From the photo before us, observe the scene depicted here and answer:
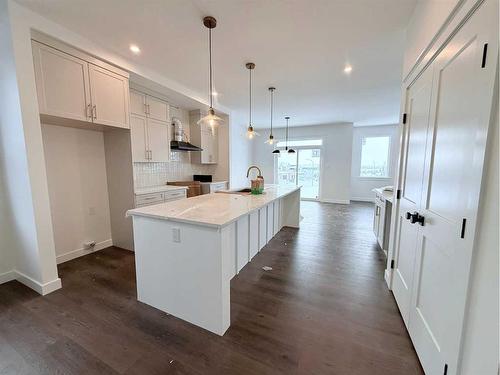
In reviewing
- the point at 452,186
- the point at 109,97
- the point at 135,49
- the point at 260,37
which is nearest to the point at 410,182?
the point at 452,186

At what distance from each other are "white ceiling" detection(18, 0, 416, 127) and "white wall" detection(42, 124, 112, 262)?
4.26 ft

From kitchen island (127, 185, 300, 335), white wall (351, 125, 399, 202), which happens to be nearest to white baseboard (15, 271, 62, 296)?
kitchen island (127, 185, 300, 335)

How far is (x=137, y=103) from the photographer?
3324 millimetres

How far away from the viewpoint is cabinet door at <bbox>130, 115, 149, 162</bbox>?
3197 mm

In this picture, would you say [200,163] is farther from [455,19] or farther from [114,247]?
[455,19]

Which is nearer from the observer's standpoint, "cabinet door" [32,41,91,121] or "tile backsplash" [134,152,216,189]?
"cabinet door" [32,41,91,121]

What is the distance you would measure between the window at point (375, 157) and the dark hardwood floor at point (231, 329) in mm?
5591

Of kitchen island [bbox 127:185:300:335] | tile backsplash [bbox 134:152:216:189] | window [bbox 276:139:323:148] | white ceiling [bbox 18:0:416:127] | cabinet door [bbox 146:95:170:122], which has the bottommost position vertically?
kitchen island [bbox 127:185:300:335]

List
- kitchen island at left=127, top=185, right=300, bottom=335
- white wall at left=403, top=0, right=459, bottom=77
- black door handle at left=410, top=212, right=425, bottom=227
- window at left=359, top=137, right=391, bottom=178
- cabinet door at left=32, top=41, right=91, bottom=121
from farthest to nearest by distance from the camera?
window at left=359, top=137, right=391, bottom=178 → cabinet door at left=32, top=41, right=91, bottom=121 → kitchen island at left=127, top=185, right=300, bottom=335 → black door handle at left=410, top=212, right=425, bottom=227 → white wall at left=403, top=0, right=459, bottom=77

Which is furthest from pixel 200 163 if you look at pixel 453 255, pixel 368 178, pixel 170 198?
pixel 368 178

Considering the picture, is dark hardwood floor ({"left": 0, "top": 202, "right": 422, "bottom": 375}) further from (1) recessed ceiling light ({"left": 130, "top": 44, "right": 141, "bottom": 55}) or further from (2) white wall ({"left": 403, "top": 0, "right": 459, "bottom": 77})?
(1) recessed ceiling light ({"left": 130, "top": 44, "right": 141, "bottom": 55})

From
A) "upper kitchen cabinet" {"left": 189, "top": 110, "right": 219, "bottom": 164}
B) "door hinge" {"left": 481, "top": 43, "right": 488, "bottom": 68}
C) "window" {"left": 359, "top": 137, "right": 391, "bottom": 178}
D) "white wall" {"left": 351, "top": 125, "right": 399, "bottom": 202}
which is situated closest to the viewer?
"door hinge" {"left": 481, "top": 43, "right": 488, "bottom": 68}

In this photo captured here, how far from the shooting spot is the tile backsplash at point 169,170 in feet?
12.2

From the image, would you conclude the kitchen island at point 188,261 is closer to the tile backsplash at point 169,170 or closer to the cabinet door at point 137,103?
the tile backsplash at point 169,170
